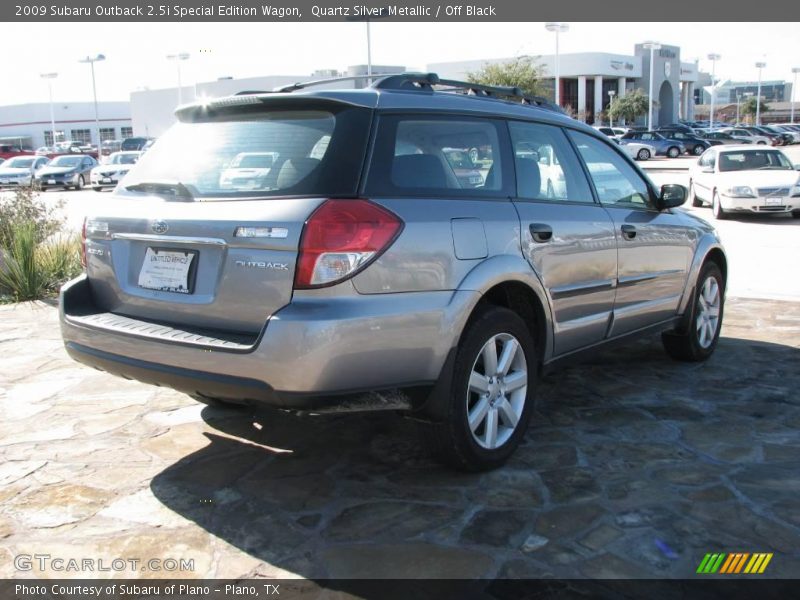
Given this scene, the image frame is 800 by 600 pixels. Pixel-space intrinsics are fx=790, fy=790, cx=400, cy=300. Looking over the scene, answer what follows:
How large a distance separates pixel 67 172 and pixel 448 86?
104 ft

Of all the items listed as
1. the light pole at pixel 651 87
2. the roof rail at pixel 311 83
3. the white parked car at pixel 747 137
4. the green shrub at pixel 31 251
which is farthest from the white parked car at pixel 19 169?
the light pole at pixel 651 87

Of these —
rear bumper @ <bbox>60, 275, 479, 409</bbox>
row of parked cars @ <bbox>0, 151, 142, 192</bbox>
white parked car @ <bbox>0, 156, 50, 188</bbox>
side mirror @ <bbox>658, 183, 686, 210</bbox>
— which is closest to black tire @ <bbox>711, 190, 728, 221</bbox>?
side mirror @ <bbox>658, 183, 686, 210</bbox>

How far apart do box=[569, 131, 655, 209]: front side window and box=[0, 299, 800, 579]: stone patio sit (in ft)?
4.25

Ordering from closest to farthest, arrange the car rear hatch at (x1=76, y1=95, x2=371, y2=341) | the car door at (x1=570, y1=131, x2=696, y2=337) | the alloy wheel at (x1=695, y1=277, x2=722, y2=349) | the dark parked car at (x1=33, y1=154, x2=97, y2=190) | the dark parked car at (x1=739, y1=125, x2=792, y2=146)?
the car rear hatch at (x1=76, y1=95, x2=371, y2=341) → the car door at (x1=570, y1=131, x2=696, y2=337) → the alloy wheel at (x1=695, y1=277, x2=722, y2=349) → the dark parked car at (x1=33, y1=154, x2=97, y2=190) → the dark parked car at (x1=739, y1=125, x2=792, y2=146)

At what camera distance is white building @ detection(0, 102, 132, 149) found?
98.2 meters

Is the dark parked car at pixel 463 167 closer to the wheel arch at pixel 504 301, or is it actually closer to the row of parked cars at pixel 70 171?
the wheel arch at pixel 504 301

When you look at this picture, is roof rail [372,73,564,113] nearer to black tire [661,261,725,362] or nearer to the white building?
black tire [661,261,725,362]

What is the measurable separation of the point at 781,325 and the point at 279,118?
5.40m

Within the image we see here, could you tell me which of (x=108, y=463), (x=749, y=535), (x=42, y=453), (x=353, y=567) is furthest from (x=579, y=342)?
(x=42, y=453)

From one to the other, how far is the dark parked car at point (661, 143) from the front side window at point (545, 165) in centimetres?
4355

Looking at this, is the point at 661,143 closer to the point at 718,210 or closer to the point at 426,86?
the point at 718,210

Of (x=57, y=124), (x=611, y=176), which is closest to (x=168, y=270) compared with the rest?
(x=611, y=176)

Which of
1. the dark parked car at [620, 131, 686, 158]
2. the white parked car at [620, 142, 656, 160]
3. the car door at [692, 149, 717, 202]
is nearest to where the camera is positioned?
the car door at [692, 149, 717, 202]

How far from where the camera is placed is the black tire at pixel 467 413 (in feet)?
12.0
